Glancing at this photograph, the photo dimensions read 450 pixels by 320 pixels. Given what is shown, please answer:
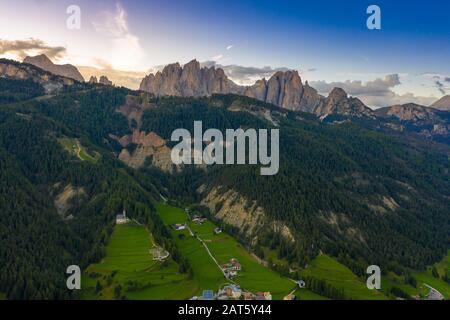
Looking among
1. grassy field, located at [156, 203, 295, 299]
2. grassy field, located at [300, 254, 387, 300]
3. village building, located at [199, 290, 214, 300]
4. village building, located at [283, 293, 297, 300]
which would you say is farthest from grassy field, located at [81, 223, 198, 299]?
grassy field, located at [300, 254, 387, 300]

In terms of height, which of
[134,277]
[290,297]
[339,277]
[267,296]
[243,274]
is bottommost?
[339,277]

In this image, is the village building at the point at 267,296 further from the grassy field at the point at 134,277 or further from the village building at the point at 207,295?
the grassy field at the point at 134,277

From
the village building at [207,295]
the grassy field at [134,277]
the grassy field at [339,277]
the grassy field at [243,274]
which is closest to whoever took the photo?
the village building at [207,295]

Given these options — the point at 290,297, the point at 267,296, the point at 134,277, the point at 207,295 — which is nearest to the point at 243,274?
the point at 267,296

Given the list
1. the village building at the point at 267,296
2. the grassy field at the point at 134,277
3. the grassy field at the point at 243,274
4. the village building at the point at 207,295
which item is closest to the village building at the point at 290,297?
the grassy field at the point at 243,274

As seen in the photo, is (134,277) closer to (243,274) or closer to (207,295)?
(207,295)

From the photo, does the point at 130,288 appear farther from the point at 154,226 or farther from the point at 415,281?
the point at 415,281

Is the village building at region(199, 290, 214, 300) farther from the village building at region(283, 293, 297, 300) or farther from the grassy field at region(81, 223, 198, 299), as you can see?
the village building at region(283, 293, 297, 300)

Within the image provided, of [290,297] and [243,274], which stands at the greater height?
[243,274]
